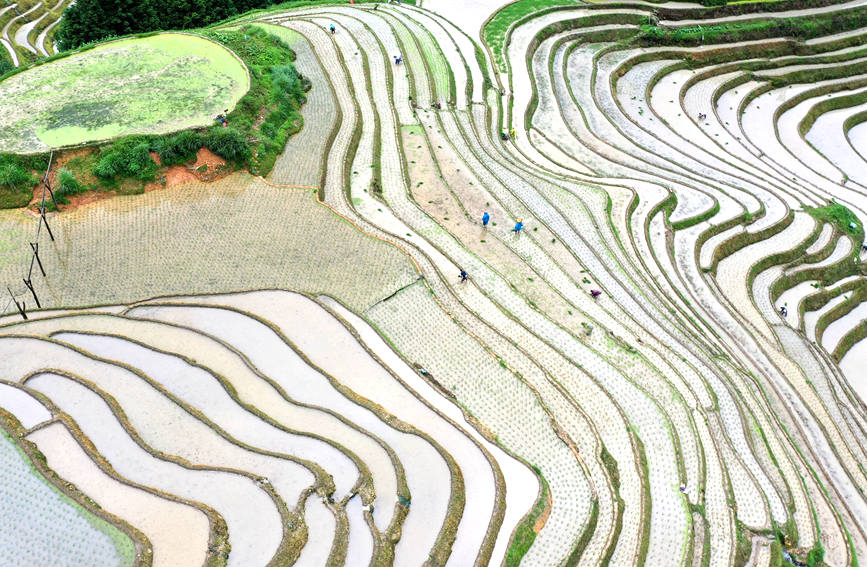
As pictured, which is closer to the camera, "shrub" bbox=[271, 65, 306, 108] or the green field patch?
the green field patch

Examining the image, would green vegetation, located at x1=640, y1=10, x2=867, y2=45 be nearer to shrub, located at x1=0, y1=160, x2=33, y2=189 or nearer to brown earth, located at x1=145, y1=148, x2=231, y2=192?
brown earth, located at x1=145, y1=148, x2=231, y2=192

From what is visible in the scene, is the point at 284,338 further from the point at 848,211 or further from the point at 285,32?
the point at 848,211

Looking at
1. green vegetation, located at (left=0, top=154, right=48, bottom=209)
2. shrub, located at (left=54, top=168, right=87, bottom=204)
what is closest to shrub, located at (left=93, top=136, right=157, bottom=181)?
shrub, located at (left=54, top=168, right=87, bottom=204)

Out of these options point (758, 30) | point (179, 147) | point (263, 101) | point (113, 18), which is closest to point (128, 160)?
point (179, 147)

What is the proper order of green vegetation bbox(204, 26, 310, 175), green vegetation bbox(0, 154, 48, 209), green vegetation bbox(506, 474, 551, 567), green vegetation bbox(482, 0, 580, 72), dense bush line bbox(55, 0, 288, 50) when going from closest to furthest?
green vegetation bbox(506, 474, 551, 567) < green vegetation bbox(0, 154, 48, 209) < green vegetation bbox(204, 26, 310, 175) < dense bush line bbox(55, 0, 288, 50) < green vegetation bbox(482, 0, 580, 72)

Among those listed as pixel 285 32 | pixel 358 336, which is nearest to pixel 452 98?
pixel 285 32

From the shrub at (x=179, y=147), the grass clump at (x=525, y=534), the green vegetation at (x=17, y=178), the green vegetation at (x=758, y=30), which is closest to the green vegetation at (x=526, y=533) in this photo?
the grass clump at (x=525, y=534)

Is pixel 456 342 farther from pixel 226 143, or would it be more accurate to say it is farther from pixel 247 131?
pixel 247 131
